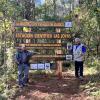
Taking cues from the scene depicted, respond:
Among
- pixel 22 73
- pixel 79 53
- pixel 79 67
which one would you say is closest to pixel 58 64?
pixel 79 67

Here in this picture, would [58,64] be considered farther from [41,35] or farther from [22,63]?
[22,63]

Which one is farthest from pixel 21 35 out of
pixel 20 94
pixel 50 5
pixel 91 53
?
pixel 50 5

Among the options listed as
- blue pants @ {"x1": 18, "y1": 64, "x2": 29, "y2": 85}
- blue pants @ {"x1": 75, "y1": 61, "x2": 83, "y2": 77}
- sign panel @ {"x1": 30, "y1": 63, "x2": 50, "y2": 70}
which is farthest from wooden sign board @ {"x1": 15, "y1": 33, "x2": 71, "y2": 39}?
blue pants @ {"x1": 18, "y1": 64, "x2": 29, "y2": 85}

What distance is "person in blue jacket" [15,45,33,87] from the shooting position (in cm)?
1384

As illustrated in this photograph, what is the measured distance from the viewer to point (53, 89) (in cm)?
1351

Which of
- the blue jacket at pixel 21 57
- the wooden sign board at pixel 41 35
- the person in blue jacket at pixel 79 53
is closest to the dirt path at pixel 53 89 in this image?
the person in blue jacket at pixel 79 53

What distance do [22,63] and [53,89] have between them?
1617 millimetres

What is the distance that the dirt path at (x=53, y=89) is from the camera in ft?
40.0

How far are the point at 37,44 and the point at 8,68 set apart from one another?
205 centimetres

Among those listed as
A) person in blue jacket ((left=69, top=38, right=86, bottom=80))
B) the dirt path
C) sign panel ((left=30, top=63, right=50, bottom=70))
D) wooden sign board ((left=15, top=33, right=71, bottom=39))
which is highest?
wooden sign board ((left=15, top=33, right=71, bottom=39))

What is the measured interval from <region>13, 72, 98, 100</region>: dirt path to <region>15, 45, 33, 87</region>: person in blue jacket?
1.26 feet

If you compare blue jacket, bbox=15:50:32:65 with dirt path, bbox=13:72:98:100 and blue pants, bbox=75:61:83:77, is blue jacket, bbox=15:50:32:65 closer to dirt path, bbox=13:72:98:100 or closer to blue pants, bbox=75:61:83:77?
dirt path, bbox=13:72:98:100

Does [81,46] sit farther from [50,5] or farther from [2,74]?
[50,5]

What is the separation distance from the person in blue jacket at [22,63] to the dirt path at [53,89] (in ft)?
1.26
